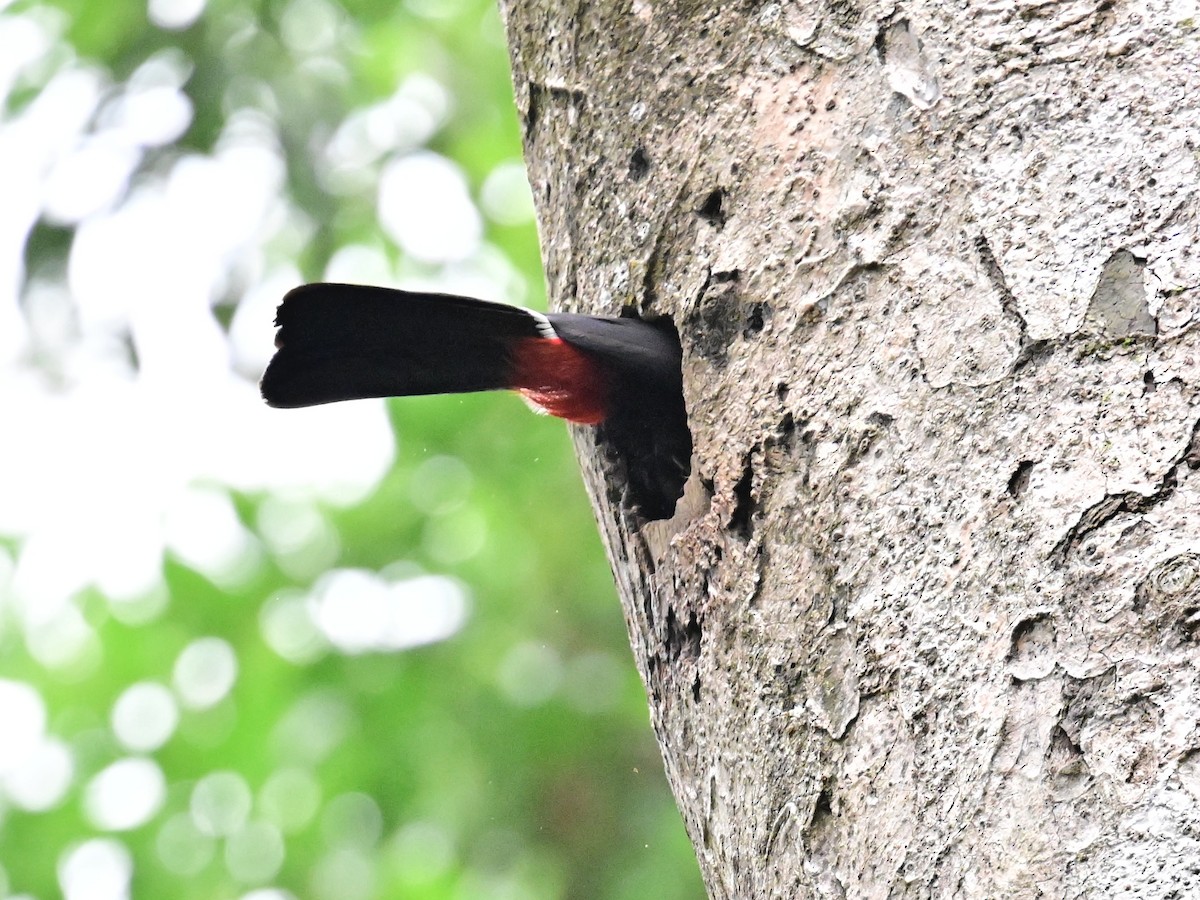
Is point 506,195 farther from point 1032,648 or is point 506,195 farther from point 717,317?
point 1032,648

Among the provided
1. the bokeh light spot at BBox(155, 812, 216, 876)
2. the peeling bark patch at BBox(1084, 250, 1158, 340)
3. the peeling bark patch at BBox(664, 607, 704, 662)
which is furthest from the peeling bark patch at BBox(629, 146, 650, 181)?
the bokeh light spot at BBox(155, 812, 216, 876)

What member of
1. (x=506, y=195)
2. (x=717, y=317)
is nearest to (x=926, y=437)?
(x=717, y=317)

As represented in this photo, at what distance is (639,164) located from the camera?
2.00 meters

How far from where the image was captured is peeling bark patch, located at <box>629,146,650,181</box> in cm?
199

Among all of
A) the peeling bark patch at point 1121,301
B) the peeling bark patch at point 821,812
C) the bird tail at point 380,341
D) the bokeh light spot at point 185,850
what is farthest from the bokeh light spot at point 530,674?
the peeling bark patch at point 1121,301

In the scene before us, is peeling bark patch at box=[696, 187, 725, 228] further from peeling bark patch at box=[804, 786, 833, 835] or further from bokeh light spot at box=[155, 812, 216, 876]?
bokeh light spot at box=[155, 812, 216, 876]

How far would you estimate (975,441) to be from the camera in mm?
1483

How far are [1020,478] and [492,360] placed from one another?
3.33 feet

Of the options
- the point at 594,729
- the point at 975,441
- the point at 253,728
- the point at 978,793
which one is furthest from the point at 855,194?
the point at 253,728

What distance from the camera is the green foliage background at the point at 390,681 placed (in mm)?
4027

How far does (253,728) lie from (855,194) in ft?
11.1

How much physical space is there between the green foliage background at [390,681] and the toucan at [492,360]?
2075mm

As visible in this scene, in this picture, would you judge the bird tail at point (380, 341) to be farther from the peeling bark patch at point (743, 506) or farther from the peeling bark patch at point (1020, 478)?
the peeling bark patch at point (1020, 478)

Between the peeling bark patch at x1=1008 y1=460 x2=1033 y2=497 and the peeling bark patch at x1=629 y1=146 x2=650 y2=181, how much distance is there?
0.82m
